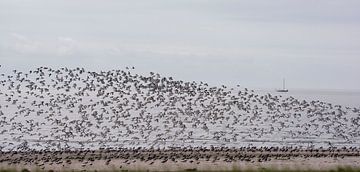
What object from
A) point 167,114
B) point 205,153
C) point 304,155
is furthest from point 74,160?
point 167,114

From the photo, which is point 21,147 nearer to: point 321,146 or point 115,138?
point 115,138

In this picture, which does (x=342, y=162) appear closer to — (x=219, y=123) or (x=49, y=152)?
(x=49, y=152)

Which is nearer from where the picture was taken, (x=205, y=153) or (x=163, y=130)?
(x=205, y=153)

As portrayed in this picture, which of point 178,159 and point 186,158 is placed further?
point 186,158

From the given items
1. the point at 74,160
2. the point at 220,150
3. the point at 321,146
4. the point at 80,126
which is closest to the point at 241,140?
the point at 321,146

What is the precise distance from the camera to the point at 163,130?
281 feet

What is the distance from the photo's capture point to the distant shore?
45.8m

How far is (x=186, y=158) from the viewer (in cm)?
5053

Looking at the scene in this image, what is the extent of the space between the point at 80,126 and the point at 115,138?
13.4 metres

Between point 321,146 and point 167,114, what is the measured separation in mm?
48520

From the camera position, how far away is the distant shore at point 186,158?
45844 millimetres

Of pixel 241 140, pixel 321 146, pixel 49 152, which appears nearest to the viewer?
pixel 49 152

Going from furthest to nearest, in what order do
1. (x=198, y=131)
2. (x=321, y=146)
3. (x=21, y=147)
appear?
(x=198, y=131), (x=321, y=146), (x=21, y=147)

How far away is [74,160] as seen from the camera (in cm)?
4784
